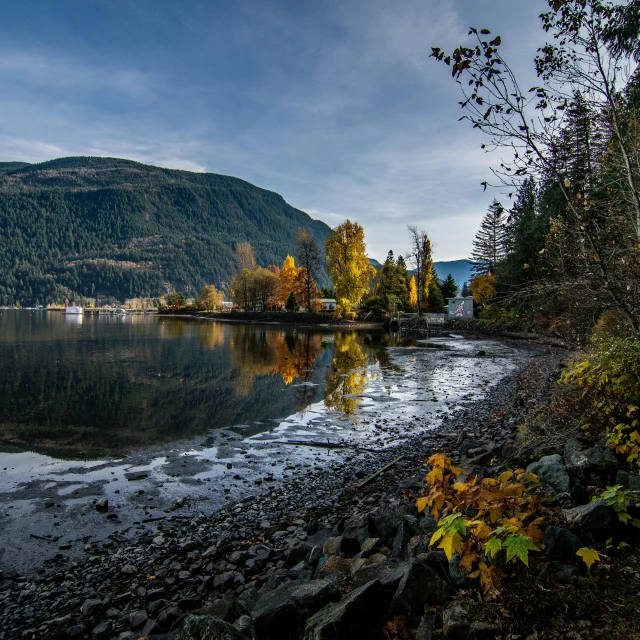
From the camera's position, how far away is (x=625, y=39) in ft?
21.2

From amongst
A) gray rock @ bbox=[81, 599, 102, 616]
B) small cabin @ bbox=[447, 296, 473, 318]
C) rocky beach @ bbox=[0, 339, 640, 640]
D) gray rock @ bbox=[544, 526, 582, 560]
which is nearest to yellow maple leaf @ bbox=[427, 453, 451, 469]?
rocky beach @ bbox=[0, 339, 640, 640]

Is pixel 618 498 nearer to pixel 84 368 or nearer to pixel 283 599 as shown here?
pixel 283 599

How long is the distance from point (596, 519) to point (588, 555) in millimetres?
750

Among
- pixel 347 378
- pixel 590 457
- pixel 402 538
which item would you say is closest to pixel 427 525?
pixel 402 538

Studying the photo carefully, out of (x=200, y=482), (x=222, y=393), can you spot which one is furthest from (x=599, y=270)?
(x=222, y=393)

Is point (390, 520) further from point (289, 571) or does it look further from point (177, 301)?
point (177, 301)

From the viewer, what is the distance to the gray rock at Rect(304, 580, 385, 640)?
348 centimetres

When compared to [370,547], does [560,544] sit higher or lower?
higher

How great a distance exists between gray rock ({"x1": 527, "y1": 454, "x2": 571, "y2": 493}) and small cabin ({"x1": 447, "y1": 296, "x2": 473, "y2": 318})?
65.9m

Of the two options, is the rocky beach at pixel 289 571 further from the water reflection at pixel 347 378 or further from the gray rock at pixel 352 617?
the water reflection at pixel 347 378

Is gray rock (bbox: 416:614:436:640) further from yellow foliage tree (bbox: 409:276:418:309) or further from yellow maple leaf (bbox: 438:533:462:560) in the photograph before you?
yellow foliage tree (bbox: 409:276:418:309)

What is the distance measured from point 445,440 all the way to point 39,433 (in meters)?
12.1

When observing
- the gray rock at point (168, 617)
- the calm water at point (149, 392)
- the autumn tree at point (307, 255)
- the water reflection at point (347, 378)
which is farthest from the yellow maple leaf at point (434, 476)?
the autumn tree at point (307, 255)

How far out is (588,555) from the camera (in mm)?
3432
